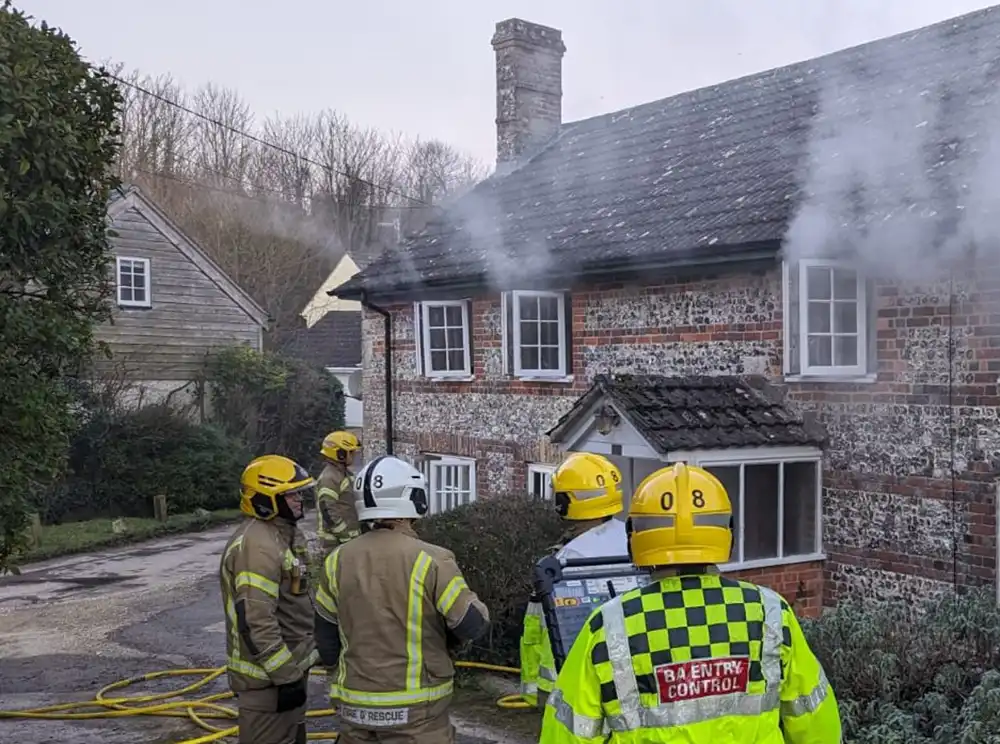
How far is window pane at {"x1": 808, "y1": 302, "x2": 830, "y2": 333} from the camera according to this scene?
9594 mm

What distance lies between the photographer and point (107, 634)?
1114 centimetres

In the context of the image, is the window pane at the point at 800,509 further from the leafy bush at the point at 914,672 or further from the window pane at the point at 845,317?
the leafy bush at the point at 914,672

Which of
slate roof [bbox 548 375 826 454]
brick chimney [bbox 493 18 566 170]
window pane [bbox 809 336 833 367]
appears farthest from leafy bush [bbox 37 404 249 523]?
window pane [bbox 809 336 833 367]

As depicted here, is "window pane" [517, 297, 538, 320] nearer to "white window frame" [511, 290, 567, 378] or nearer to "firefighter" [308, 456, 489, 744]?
"white window frame" [511, 290, 567, 378]

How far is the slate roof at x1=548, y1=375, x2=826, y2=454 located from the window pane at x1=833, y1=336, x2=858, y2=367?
607mm

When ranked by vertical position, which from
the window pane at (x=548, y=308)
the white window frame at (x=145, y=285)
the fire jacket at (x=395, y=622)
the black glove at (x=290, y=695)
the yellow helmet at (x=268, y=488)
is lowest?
the black glove at (x=290, y=695)

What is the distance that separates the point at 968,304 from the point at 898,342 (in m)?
0.68

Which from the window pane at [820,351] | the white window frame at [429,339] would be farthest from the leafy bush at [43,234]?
the white window frame at [429,339]

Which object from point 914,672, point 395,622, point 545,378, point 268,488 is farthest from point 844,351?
point 395,622

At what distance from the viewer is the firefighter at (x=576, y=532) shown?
14.2ft

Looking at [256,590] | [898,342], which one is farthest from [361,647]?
[898,342]

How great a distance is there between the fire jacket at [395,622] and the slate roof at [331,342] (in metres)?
27.2

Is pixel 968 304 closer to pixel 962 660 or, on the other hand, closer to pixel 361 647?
pixel 962 660

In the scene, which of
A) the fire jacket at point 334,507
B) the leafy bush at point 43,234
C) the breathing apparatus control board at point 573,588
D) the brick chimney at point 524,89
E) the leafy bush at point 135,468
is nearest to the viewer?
the breathing apparatus control board at point 573,588
